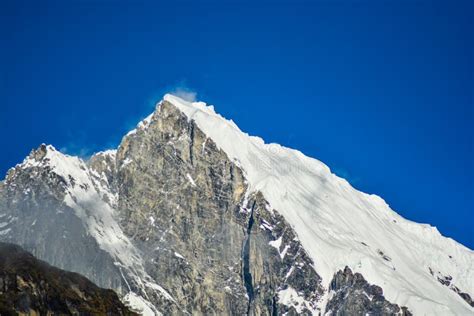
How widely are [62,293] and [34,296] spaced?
7.91 meters

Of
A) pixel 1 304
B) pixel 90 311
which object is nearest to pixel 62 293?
pixel 90 311

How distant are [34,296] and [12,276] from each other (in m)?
5.35

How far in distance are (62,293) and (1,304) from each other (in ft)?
58.2

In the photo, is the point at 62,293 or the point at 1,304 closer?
the point at 1,304

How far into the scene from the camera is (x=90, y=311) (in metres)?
195

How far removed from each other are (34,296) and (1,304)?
9862 mm

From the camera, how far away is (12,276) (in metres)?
191

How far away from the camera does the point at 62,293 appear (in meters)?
196

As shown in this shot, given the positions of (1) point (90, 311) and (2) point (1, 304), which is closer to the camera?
(2) point (1, 304)

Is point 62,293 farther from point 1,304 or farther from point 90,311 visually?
point 1,304

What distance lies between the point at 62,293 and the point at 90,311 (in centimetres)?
562
